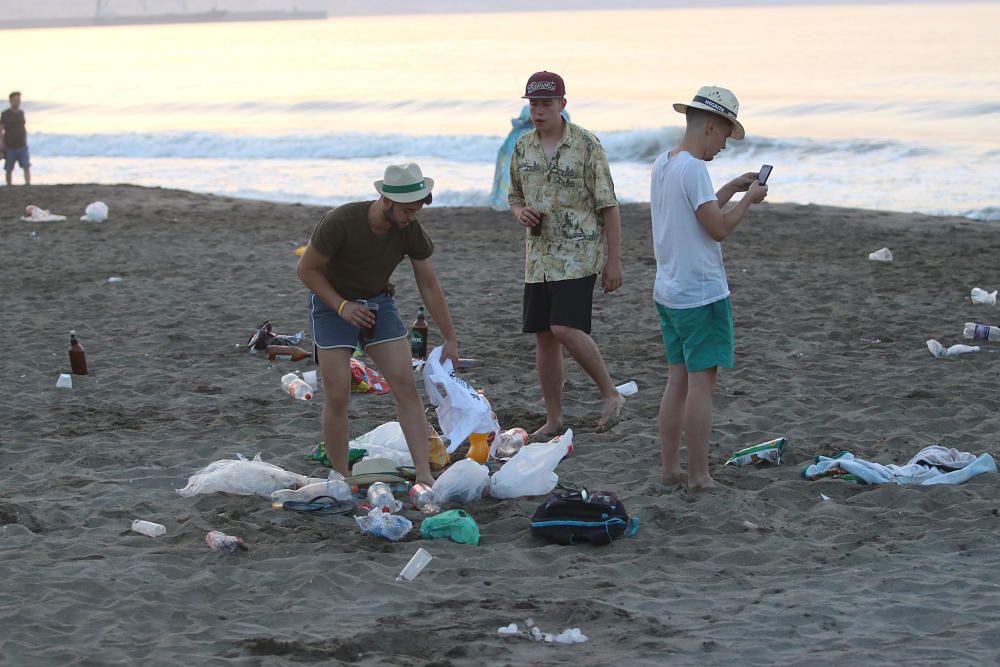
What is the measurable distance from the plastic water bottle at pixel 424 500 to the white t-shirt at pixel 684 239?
4.54ft

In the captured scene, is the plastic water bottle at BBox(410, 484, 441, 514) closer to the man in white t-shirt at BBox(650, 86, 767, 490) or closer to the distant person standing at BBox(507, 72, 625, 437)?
the man in white t-shirt at BBox(650, 86, 767, 490)

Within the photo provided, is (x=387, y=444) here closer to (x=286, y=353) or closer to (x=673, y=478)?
(x=673, y=478)

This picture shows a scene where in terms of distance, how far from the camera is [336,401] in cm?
531

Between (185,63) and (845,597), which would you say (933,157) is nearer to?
(845,597)

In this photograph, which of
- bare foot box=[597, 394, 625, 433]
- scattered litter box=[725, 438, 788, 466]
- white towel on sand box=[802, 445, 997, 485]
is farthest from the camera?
bare foot box=[597, 394, 625, 433]

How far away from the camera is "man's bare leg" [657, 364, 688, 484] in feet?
17.4

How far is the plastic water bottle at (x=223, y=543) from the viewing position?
4699 millimetres

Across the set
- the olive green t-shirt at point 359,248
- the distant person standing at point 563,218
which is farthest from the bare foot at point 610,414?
the olive green t-shirt at point 359,248

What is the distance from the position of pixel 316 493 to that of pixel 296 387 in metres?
2.16

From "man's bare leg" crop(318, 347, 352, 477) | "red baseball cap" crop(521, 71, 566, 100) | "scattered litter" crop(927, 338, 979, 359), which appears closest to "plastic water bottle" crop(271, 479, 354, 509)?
"man's bare leg" crop(318, 347, 352, 477)

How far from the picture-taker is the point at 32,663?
12.2 feet

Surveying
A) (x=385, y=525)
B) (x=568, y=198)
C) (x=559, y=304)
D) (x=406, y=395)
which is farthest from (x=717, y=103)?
(x=385, y=525)

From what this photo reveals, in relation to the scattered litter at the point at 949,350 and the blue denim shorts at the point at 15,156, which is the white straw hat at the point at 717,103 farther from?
the blue denim shorts at the point at 15,156

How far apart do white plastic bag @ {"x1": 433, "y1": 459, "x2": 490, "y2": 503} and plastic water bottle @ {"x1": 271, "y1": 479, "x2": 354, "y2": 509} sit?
1.36ft
